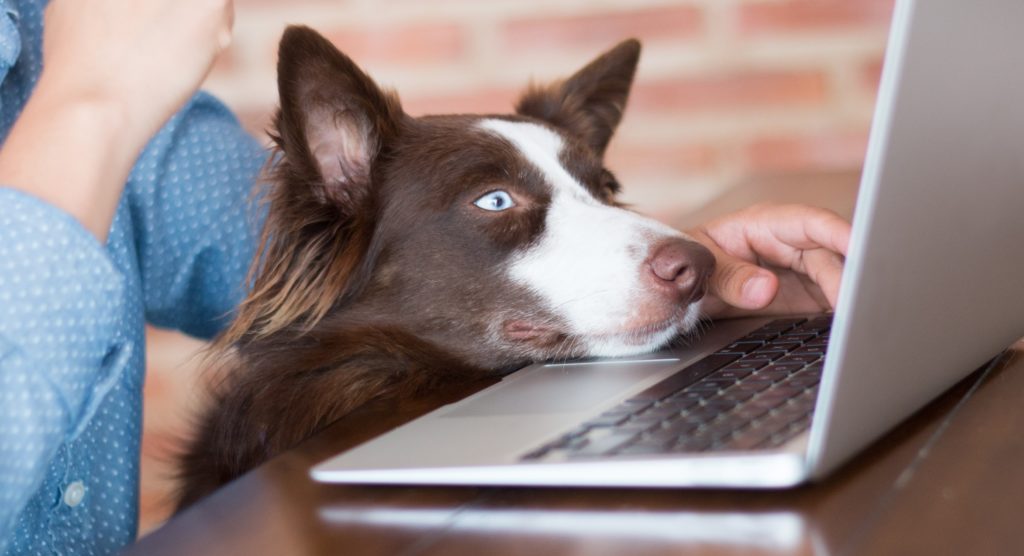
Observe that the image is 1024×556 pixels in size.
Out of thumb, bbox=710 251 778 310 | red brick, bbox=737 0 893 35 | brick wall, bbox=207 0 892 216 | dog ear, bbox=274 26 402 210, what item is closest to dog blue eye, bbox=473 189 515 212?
dog ear, bbox=274 26 402 210

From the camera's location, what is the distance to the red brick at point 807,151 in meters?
2.20

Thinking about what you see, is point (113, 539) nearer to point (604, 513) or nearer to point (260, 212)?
point (260, 212)

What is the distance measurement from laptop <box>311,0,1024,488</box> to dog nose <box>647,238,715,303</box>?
0.23 meters

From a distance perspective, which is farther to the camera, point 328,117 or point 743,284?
point 328,117

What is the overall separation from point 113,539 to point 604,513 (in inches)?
28.2

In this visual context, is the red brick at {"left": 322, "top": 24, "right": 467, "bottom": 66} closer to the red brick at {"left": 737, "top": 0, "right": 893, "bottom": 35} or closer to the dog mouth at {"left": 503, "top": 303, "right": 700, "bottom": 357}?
the red brick at {"left": 737, "top": 0, "right": 893, "bottom": 35}

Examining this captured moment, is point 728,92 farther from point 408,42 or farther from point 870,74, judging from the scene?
point 408,42

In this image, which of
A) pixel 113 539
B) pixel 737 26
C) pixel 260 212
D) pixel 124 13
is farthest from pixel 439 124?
pixel 737 26

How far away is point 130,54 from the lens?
85 centimetres

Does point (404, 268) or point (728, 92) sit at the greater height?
point (728, 92)

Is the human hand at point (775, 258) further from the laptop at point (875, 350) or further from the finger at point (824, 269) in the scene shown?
the laptop at point (875, 350)

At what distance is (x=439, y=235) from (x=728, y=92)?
1174 millimetres

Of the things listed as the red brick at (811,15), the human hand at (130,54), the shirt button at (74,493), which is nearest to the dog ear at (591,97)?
the red brick at (811,15)

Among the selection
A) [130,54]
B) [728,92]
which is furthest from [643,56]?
[130,54]
